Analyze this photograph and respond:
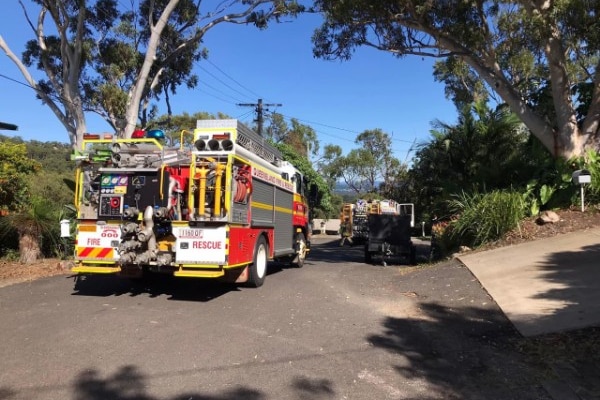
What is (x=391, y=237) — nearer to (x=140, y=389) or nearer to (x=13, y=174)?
(x=13, y=174)

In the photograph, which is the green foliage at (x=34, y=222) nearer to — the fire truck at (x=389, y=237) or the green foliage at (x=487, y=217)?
the fire truck at (x=389, y=237)

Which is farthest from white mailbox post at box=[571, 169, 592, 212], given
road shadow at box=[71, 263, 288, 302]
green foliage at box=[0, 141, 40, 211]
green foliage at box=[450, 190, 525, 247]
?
green foliage at box=[0, 141, 40, 211]

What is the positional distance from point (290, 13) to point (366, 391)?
20.8 metres

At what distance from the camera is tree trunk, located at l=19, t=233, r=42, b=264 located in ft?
43.3

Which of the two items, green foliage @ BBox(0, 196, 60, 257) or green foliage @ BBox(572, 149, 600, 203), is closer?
green foliage @ BBox(0, 196, 60, 257)

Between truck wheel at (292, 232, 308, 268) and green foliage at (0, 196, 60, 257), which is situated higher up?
green foliage at (0, 196, 60, 257)

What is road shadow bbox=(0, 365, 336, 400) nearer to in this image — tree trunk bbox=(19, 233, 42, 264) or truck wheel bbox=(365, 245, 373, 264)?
tree trunk bbox=(19, 233, 42, 264)

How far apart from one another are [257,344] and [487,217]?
889 cm

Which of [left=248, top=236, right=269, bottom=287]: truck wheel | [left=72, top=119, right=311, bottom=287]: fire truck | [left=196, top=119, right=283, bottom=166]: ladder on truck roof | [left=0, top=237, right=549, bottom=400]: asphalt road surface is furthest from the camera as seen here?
[left=248, top=236, right=269, bottom=287]: truck wheel

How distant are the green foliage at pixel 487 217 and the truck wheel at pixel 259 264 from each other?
18.7 feet

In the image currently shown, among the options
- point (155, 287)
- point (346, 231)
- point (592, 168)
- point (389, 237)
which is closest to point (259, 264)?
point (155, 287)

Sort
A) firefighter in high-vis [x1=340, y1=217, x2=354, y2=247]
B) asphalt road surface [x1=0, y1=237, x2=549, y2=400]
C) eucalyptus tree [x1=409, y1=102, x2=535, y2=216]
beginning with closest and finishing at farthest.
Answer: asphalt road surface [x1=0, y1=237, x2=549, y2=400], eucalyptus tree [x1=409, y1=102, x2=535, y2=216], firefighter in high-vis [x1=340, y1=217, x2=354, y2=247]

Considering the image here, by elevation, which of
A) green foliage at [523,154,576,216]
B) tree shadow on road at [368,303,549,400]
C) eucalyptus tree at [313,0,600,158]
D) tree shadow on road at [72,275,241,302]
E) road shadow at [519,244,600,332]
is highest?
eucalyptus tree at [313,0,600,158]

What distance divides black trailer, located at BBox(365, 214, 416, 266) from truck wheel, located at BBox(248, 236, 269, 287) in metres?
5.90
